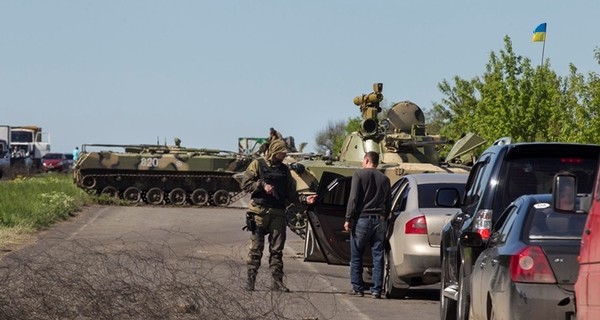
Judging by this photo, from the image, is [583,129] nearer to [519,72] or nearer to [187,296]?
[519,72]

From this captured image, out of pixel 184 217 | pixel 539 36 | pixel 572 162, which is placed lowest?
pixel 184 217

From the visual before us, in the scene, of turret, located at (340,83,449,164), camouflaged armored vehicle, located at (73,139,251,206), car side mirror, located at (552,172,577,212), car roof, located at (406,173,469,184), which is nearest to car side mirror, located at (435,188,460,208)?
car roof, located at (406,173,469,184)

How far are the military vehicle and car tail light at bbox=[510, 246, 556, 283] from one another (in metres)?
16.1

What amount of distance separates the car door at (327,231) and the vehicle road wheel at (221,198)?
88.1 feet

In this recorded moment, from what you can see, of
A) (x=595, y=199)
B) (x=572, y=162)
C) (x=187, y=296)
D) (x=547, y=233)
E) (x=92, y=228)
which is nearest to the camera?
(x=595, y=199)

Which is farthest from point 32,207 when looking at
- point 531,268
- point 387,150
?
point 531,268

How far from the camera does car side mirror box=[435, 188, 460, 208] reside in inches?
562

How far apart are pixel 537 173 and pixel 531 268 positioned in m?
2.88

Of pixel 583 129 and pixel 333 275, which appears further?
pixel 583 129

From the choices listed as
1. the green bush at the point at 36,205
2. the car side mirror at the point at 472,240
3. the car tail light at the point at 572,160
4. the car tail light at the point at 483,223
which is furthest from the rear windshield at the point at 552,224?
the green bush at the point at 36,205

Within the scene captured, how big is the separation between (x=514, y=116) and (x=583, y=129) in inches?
446

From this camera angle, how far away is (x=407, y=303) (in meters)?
16.3

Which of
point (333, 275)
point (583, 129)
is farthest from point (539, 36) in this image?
point (333, 275)

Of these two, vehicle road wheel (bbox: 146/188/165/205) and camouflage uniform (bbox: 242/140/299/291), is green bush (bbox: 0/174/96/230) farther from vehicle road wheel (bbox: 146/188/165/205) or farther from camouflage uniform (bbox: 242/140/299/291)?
camouflage uniform (bbox: 242/140/299/291)
